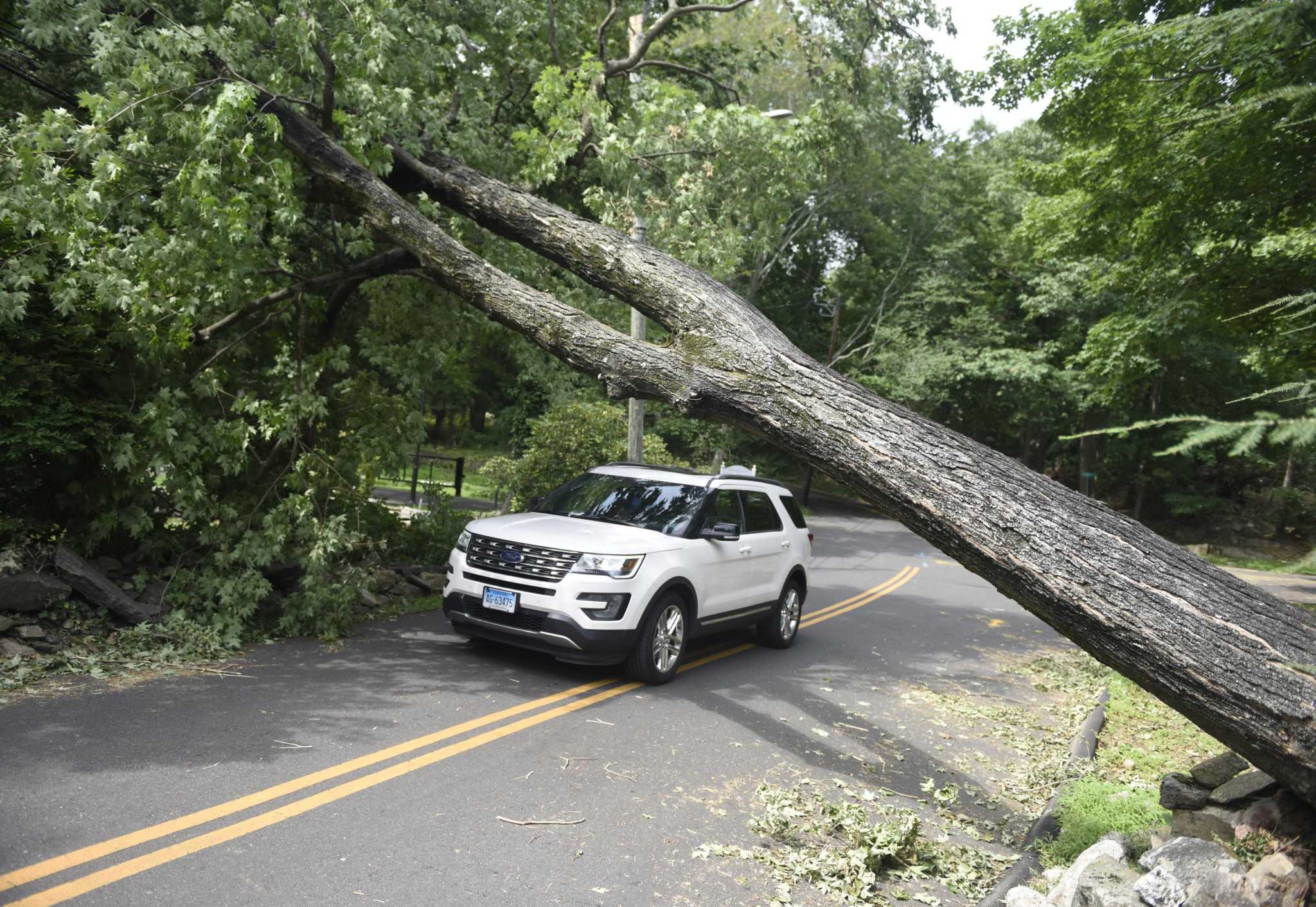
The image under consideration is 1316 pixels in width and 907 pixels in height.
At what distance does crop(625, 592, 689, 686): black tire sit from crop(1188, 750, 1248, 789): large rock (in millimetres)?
3983

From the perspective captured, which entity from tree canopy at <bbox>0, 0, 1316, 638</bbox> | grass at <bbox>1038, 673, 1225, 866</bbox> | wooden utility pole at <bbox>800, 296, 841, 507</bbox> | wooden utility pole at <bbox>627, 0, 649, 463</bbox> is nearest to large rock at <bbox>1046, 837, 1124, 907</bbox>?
grass at <bbox>1038, 673, 1225, 866</bbox>

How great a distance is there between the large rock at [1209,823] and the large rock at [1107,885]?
0.51 metres

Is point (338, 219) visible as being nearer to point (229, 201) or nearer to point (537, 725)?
point (229, 201)

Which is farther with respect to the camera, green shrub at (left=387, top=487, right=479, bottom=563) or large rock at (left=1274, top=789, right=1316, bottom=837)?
green shrub at (left=387, top=487, right=479, bottom=563)

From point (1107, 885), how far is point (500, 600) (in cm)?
480

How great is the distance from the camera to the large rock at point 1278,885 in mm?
3684

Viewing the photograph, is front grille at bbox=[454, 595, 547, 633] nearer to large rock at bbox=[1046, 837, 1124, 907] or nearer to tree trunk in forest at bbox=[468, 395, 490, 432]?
large rock at bbox=[1046, 837, 1124, 907]

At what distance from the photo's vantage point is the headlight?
7113 mm

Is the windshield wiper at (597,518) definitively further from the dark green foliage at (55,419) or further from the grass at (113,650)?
the dark green foliage at (55,419)

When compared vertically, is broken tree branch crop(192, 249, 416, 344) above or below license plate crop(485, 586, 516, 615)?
above

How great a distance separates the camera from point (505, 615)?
730 cm

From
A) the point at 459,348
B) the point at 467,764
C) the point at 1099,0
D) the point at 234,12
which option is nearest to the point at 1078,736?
the point at 467,764

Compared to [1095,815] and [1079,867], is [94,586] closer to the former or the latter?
[1079,867]

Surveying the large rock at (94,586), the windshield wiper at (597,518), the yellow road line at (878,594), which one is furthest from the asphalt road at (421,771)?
the yellow road line at (878,594)
